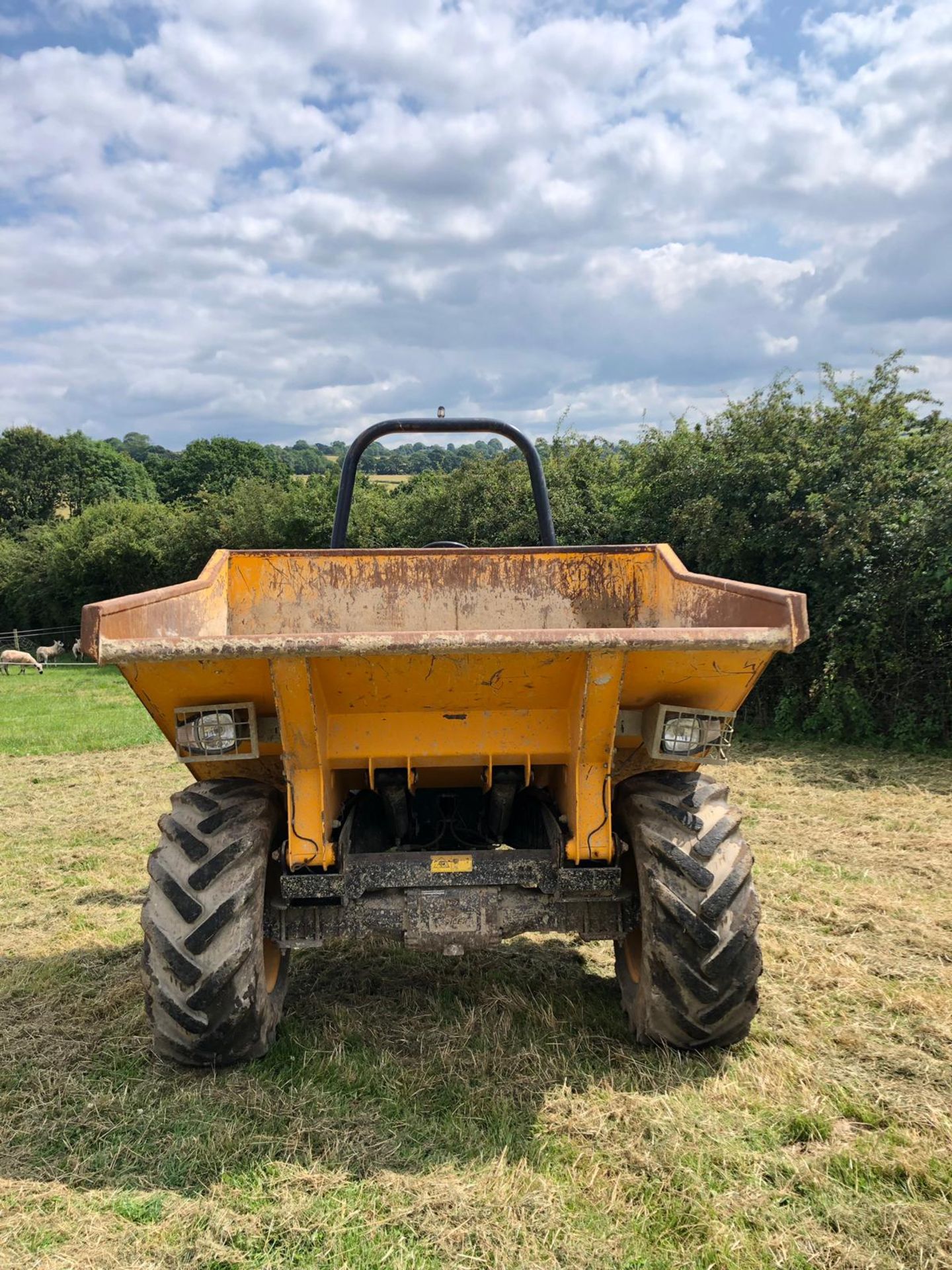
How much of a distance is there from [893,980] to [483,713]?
217cm

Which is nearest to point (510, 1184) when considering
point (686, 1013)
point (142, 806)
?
point (686, 1013)

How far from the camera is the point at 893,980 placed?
3568 mm

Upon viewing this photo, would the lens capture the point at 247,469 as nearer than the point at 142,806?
No

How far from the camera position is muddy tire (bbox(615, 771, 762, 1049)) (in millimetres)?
2703

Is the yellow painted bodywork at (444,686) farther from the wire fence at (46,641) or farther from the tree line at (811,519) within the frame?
the wire fence at (46,641)

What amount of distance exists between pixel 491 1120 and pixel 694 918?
0.86 meters

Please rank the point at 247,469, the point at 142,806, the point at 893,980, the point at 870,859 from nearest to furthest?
the point at 893,980
the point at 870,859
the point at 142,806
the point at 247,469

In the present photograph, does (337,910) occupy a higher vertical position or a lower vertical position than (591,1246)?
higher

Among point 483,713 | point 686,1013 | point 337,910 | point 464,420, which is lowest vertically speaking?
point 686,1013

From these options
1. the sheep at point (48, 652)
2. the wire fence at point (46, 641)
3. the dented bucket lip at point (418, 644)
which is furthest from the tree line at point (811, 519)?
the wire fence at point (46, 641)

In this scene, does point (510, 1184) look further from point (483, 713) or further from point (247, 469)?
point (247, 469)

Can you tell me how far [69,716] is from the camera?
45.0ft

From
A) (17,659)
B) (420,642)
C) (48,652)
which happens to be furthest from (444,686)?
(48,652)

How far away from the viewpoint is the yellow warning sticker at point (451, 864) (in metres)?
2.86
